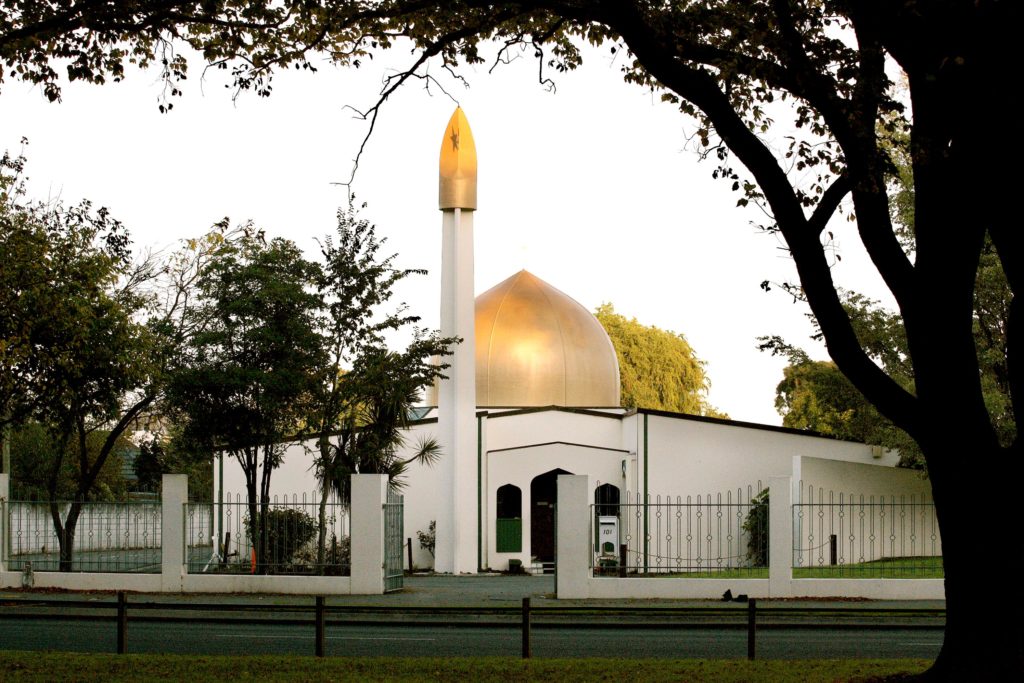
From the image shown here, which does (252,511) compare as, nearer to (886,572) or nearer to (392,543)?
(392,543)

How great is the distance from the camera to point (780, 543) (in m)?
23.3

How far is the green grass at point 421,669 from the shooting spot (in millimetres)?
12078

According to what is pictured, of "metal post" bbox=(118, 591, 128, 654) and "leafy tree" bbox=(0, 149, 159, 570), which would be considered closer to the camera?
"metal post" bbox=(118, 591, 128, 654)

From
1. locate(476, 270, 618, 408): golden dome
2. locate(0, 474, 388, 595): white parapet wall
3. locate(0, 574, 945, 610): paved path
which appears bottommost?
locate(0, 574, 945, 610): paved path

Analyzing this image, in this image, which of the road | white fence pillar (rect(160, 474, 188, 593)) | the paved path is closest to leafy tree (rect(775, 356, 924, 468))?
the road

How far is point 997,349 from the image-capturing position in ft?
104

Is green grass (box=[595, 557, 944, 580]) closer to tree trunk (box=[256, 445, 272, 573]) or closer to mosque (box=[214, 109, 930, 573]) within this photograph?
tree trunk (box=[256, 445, 272, 573])

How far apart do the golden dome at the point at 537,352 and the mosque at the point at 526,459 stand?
4.53m

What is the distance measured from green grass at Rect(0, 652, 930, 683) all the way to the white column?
22.3m

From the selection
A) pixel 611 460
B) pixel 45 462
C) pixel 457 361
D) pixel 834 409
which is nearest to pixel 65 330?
pixel 457 361

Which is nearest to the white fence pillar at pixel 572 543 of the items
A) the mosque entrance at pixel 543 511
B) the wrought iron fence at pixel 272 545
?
the wrought iron fence at pixel 272 545

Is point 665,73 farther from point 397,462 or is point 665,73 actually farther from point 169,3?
point 397,462

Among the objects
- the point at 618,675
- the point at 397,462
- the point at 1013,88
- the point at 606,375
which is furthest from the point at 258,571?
the point at 606,375

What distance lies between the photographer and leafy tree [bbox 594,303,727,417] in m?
73.5
